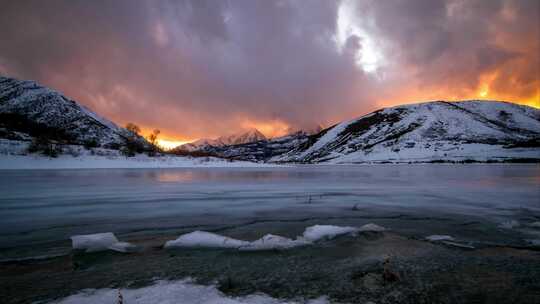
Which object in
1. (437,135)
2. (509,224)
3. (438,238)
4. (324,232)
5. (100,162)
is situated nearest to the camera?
(438,238)

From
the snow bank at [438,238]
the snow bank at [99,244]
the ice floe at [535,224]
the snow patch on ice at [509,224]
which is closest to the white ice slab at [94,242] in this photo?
the snow bank at [99,244]

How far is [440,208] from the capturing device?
811cm

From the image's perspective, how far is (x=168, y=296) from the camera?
2.54m

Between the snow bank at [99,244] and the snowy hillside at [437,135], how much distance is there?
115127 millimetres

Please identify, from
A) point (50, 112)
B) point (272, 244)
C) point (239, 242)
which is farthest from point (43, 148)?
point (50, 112)

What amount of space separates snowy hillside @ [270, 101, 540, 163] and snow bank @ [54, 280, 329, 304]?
4537 inches

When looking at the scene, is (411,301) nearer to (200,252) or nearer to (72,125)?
(200,252)

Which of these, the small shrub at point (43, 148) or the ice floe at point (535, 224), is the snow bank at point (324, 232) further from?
the small shrub at point (43, 148)

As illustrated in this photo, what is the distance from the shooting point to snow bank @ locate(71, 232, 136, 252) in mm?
4147

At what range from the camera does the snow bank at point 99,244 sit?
4147 mm

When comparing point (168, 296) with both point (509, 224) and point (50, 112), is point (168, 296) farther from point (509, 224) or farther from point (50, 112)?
point (50, 112)

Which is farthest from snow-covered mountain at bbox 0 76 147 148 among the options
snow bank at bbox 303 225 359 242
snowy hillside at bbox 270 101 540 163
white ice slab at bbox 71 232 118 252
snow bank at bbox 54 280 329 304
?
snowy hillside at bbox 270 101 540 163

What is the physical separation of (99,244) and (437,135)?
156995mm

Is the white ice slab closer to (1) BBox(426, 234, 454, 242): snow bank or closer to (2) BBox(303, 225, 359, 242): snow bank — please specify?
(2) BBox(303, 225, 359, 242): snow bank
